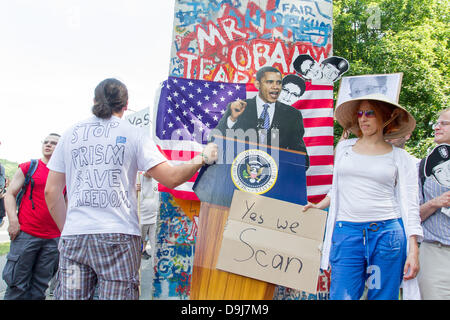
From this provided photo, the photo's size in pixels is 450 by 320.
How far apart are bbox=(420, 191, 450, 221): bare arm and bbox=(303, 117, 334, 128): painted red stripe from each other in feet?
4.27

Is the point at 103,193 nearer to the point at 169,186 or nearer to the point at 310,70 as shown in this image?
the point at 169,186

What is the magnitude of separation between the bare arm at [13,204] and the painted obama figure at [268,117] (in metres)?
2.34

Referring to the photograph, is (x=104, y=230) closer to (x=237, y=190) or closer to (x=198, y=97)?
(x=237, y=190)

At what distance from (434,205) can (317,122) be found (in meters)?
1.44

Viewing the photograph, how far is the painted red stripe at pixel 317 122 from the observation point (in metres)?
4.13

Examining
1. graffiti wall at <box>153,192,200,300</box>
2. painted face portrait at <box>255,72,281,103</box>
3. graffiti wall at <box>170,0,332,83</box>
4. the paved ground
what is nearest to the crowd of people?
painted face portrait at <box>255,72,281,103</box>

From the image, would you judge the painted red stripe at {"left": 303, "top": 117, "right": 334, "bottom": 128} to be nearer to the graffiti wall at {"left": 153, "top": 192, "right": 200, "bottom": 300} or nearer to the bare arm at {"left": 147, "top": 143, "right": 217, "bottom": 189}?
the graffiti wall at {"left": 153, "top": 192, "right": 200, "bottom": 300}

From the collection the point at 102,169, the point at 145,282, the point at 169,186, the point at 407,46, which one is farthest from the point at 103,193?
the point at 407,46

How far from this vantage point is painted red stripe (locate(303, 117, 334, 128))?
4.13 meters

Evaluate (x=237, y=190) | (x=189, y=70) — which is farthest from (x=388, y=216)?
(x=189, y=70)

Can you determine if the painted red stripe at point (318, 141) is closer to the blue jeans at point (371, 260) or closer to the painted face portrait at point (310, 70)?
the painted face portrait at point (310, 70)

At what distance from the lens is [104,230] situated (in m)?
2.32

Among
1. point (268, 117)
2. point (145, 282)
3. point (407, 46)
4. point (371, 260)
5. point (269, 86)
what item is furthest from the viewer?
point (407, 46)

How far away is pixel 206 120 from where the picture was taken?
403 cm
